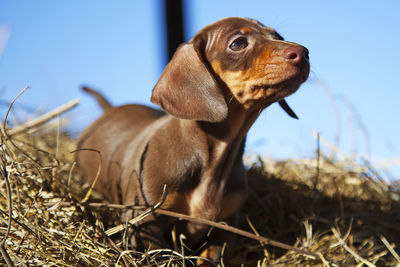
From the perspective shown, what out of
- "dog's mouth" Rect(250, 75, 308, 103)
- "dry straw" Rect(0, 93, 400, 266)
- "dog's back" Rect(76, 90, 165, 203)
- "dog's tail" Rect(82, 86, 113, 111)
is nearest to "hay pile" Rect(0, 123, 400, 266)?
"dry straw" Rect(0, 93, 400, 266)

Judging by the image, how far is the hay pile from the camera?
2623mm

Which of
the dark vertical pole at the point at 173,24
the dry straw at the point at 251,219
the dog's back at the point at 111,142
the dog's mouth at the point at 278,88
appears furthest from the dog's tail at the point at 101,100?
the dog's mouth at the point at 278,88

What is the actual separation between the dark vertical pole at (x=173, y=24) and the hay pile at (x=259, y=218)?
1.71 metres

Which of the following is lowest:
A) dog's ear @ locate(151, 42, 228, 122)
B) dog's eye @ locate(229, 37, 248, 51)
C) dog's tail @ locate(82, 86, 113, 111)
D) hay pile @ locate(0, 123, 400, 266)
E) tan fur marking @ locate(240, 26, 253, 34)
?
hay pile @ locate(0, 123, 400, 266)

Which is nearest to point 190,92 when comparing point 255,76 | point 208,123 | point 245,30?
point 208,123

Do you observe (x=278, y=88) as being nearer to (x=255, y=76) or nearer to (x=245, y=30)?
(x=255, y=76)

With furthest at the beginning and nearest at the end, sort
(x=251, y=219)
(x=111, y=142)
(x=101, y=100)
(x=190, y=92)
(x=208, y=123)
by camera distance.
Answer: (x=101, y=100), (x=111, y=142), (x=251, y=219), (x=208, y=123), (x=190, y=92)

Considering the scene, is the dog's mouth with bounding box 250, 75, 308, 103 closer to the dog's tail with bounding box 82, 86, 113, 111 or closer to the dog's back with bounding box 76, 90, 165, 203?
the dog's back with bounding box 76, 90, 165, 203

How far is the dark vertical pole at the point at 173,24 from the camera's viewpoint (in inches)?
221

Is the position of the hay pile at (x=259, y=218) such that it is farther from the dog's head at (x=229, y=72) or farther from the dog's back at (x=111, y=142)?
the dog's head at (x=229, y=72)

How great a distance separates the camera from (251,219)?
3.74 metres

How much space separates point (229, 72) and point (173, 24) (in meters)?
3.08

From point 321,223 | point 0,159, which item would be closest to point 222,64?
point 0,159

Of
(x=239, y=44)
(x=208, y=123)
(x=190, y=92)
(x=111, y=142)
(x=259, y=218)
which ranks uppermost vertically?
(x=239, y=44)
